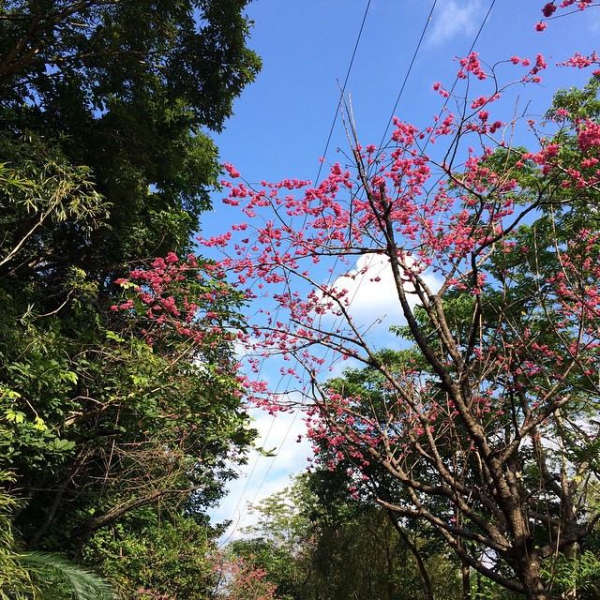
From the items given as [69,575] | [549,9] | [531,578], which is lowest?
[69,575]

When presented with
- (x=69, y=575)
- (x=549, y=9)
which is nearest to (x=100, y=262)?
(x=69, y=575)

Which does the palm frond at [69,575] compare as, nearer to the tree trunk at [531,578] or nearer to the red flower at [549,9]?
the tree trunk at [531,578]

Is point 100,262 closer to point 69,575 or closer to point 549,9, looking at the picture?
point 69,575

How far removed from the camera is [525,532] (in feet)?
11.4

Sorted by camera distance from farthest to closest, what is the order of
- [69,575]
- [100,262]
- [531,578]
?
[100,262] → [69,575] → [531,578]

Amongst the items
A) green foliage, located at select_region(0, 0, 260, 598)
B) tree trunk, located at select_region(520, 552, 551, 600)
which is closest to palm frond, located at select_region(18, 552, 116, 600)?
green foliage, located at select_region(0, 0, 260, 598)

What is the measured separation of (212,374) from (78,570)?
3422 millimetres

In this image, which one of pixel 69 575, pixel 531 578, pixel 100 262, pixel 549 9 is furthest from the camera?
pixel 100 262

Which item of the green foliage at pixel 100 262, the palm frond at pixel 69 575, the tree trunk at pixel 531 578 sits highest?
the green foliage at pixel 100 262

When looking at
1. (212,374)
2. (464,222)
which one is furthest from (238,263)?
(212,374)

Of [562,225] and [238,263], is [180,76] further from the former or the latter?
[562,225]

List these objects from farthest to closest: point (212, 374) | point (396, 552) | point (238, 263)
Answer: point (396, 552) < point (212, 374) < point (238, 263)

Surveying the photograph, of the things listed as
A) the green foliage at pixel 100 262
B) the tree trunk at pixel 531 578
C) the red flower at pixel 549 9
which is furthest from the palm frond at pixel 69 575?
the red flower at pixel 549 9

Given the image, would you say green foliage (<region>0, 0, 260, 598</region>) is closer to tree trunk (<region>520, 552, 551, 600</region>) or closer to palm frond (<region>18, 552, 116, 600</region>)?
palm frond (<region>18, 552, 116, 600</region>)
